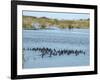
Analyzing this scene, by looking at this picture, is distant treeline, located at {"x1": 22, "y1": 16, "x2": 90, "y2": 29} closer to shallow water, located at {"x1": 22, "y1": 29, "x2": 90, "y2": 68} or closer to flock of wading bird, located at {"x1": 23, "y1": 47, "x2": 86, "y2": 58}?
shallow water, located at {"x1": 22, "y1": 29, "x2": 90, "y2": 68}

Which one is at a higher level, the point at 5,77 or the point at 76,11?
the point at 76,11

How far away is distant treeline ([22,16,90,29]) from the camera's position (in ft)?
6.52

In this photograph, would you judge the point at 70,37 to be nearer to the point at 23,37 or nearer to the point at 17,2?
the point at 23,37

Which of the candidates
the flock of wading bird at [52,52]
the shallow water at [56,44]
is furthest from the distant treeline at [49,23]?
the flock of wading bird at [52,52]

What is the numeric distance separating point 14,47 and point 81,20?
0.67m

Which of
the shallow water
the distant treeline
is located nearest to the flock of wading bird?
the shallow water

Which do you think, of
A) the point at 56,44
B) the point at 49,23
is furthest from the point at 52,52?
the point at 49,23

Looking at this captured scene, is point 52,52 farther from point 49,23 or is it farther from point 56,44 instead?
point 49,23

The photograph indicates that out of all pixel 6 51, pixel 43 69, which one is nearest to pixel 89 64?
pixel 43 69

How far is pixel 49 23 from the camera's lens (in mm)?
2057

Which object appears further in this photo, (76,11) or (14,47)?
(76,11)

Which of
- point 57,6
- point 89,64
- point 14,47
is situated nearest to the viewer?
point 14,47

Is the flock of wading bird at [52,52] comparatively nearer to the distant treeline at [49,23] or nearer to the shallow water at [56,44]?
the shallow water at [56,44]

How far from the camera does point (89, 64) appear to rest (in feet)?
7.17
